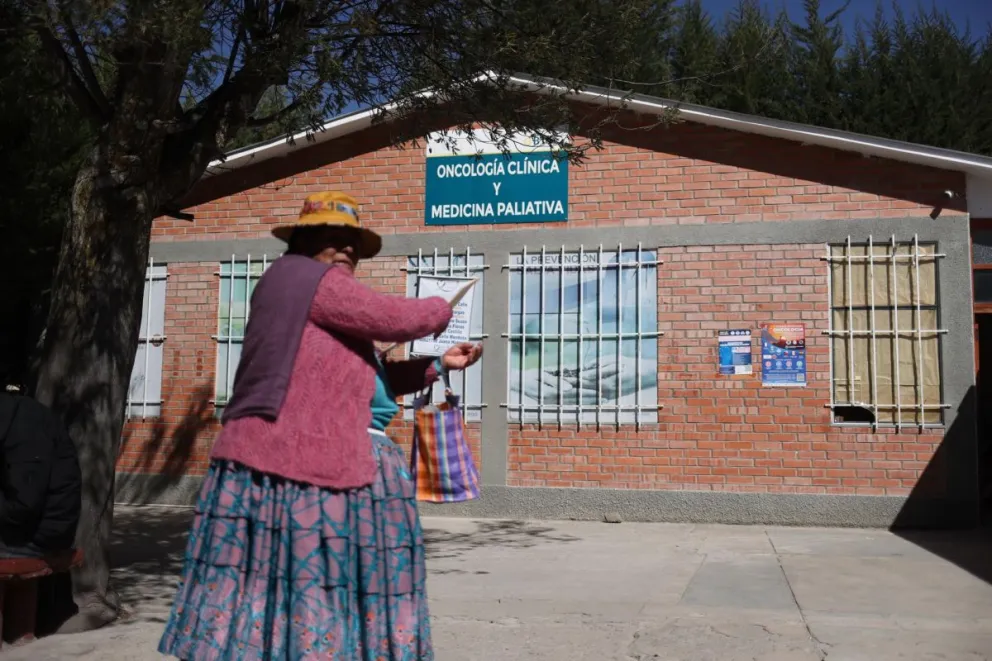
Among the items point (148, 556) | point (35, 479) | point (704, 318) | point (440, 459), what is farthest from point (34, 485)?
point (704, 318)

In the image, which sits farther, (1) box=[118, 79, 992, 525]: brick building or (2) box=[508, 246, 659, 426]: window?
(2) box=[508, 246, 659, 426]: window

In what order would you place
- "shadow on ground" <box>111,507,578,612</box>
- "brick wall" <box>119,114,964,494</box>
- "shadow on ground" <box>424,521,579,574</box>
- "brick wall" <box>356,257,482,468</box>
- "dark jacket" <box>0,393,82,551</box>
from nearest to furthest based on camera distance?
1. "dark jacket" <box>0,393,82,551</box>
2. "shadow on ground" <box>111,507,578,612</box>
3. "shadow on ground" <box>424,521,579,574</box>
4. "brick wall" <box>119,114,964,494</box>
5. "brick wall" <box>356,257,482,468</box>

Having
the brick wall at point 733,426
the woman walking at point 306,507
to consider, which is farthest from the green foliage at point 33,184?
the woman walking at point 306,507

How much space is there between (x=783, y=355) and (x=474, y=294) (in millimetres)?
3144

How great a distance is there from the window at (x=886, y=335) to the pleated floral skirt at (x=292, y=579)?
24.1 ft

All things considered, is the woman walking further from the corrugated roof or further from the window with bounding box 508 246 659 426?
the window with bounding box 508 246 659 426

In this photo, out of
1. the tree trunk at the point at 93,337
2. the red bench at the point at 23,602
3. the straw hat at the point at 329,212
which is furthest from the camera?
the tree trunk at the point at 93,337

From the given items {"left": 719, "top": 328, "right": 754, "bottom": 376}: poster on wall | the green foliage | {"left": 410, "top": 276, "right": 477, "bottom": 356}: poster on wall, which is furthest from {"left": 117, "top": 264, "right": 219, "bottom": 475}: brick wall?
{"left": 719, "top": 328, "right": 754, "bottom": 376}: poster on wall

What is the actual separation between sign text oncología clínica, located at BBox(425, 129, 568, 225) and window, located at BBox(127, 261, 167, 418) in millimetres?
3321

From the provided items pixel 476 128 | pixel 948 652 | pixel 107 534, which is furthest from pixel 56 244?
pixel 948 652

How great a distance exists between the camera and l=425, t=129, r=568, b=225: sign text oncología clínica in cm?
1072

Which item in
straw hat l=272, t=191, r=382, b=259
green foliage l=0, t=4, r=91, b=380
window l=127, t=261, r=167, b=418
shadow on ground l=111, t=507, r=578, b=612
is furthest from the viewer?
window l=127, t=261, r=167, b=418

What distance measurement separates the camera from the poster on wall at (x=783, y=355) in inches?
388

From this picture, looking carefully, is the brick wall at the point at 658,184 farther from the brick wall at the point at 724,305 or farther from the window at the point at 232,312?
the window at the point at 232,312
